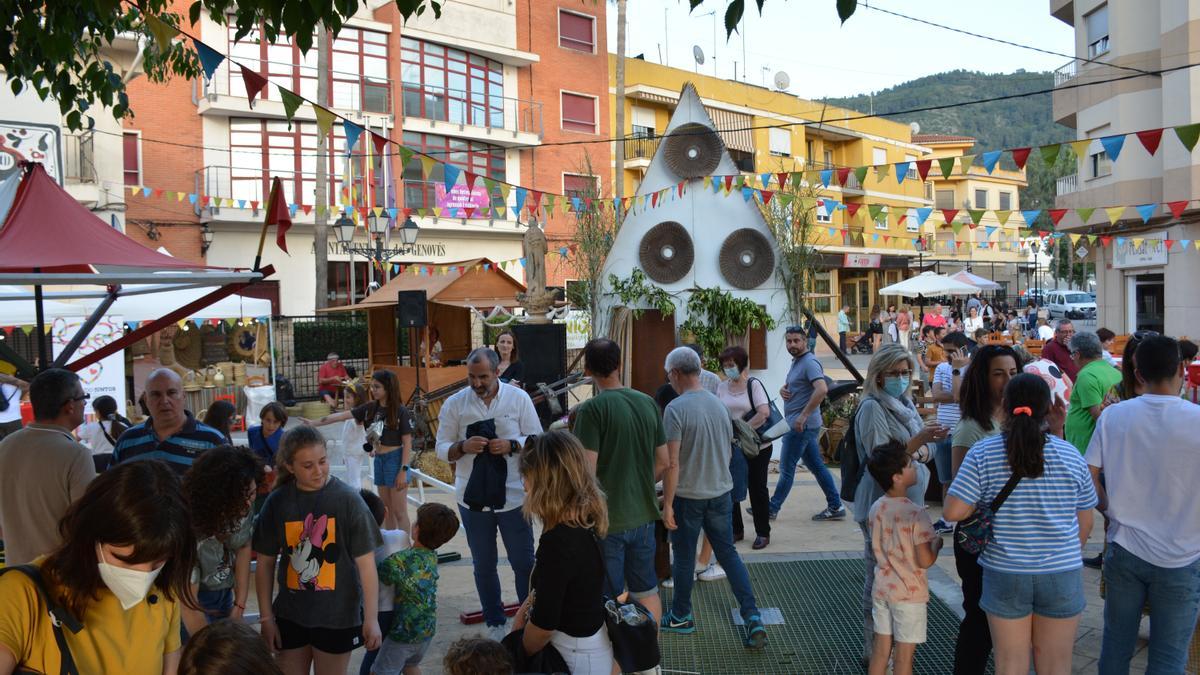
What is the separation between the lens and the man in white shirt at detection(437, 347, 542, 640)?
4.94 m

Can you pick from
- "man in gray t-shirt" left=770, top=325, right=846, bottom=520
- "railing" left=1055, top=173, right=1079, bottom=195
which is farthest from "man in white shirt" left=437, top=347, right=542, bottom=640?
"railing" left=1055, top=173, right=1079, bottom=195

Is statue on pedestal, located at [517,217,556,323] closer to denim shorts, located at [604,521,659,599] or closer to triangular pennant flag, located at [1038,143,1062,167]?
triangular pennant flag, located at [1038,143,1062,167]

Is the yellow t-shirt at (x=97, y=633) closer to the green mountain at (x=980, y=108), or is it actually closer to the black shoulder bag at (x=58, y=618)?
the black shoulder bag at (x=58, y=618)

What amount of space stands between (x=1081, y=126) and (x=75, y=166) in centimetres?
2803

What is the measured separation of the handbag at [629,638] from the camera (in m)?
3.20

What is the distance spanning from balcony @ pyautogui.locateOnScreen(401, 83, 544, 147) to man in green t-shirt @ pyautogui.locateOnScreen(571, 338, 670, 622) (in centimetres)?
2586

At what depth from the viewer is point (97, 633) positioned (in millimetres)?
2264

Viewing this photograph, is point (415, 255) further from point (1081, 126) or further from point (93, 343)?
point (1081, 126)

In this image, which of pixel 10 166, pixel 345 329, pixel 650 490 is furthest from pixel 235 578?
pixel 345 329

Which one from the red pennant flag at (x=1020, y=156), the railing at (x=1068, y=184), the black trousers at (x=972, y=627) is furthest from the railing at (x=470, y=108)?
the black trousers at (x=972, y=627)

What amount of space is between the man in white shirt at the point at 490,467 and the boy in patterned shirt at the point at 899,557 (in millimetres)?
1971

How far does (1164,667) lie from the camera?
3.61 m

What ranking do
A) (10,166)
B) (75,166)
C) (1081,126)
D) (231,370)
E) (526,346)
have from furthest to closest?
(1081,126)
(75,166)
(231,370)
(10,166)
(526,346)

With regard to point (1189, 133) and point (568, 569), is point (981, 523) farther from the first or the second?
point (1189, 133)
